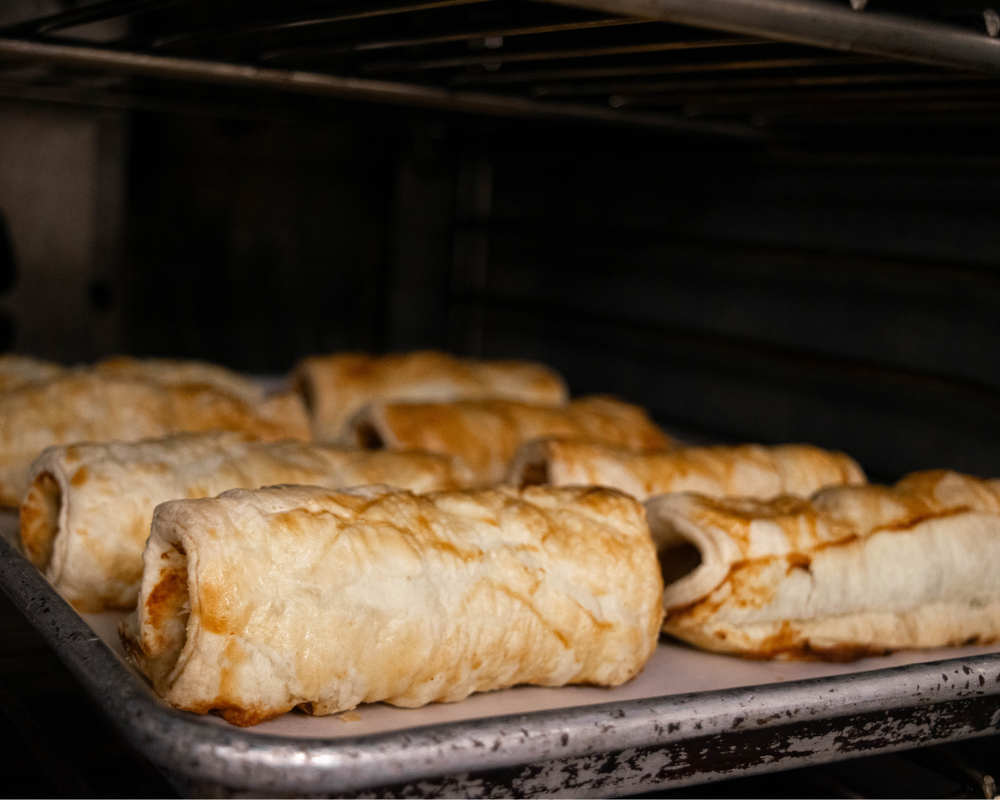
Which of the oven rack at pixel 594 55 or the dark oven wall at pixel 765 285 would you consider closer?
the oven rack at pixel 594 55

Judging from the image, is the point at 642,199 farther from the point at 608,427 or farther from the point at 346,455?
the point at 346,455

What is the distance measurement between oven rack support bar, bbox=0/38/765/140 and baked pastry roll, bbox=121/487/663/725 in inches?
30.5

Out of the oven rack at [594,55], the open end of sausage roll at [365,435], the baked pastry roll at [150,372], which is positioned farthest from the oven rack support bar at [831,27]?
the baked pastry roll at [150,372]

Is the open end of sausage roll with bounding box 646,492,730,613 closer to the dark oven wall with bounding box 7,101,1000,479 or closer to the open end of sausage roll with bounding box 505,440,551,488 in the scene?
the open end of sausage roll with bounding box 505,440,551,488

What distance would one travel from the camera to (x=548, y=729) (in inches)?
34.6

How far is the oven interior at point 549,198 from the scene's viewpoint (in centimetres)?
152

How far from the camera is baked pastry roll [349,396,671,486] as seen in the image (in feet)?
6.34

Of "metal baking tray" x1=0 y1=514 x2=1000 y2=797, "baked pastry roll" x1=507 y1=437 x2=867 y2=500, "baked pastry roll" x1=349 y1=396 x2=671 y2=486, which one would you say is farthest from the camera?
"baked pastry roll" x1=349 y1=396 x2=671 y2=486

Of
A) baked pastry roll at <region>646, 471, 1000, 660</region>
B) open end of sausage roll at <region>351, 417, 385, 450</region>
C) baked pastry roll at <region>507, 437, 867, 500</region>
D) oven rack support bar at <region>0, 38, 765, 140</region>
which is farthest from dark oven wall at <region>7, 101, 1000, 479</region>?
open end of sausage roll at <region>351, 417, 385, 450</region>

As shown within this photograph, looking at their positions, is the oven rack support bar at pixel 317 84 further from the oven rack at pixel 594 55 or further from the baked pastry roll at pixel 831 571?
the baked pastry roll at pixel 831 571

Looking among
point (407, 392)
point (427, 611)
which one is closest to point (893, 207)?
point (407, 392)

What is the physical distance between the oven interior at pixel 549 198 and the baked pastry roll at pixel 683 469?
1.38 feet

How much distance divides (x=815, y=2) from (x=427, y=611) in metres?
0.77

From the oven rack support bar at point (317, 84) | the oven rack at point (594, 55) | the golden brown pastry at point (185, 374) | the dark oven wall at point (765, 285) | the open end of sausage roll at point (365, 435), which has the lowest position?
the open end of sausage roll at point (365, 435)
